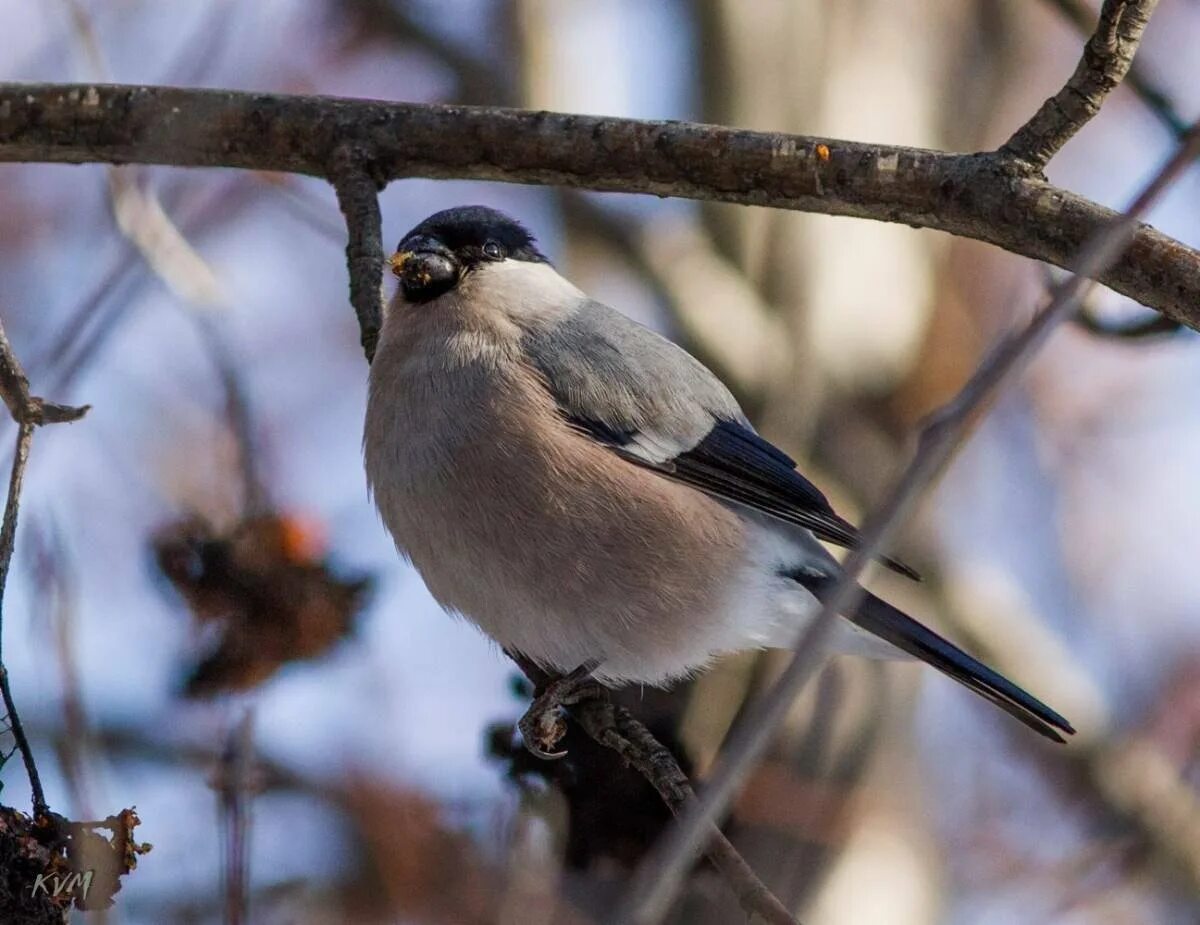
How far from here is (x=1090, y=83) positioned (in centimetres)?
194

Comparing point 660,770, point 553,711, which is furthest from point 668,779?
point 553,711

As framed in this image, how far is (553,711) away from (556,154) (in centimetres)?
107

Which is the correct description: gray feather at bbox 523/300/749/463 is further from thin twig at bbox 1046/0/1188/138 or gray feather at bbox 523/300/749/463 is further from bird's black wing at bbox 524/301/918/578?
thin twig at bbox 1046/0/1188/138

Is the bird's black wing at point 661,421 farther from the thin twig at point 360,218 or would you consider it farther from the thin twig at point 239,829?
the thin twig at point 239,829

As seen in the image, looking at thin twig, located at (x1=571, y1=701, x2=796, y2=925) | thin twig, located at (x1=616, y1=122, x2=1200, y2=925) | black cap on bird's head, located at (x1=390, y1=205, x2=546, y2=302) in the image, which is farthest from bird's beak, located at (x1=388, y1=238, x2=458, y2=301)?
thin twig, located at (x1=616, y1=122, x2=1200, y2=925)

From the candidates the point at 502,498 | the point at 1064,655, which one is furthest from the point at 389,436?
the point at 1064,655

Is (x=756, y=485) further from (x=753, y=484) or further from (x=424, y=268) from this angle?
(x=424, y=268)

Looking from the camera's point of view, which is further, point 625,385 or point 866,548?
point 625,385

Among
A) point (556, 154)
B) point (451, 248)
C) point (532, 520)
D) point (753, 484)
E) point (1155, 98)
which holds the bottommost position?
point (532, 520)

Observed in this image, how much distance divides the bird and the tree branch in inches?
32.0

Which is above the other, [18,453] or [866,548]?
[18,453]

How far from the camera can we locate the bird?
2.41 metres

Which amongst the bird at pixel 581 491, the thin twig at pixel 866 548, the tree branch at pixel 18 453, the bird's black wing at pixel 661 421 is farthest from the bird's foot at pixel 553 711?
Answer: the thin twig at pixel 866 548

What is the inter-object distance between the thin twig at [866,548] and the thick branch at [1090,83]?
1020 mm
